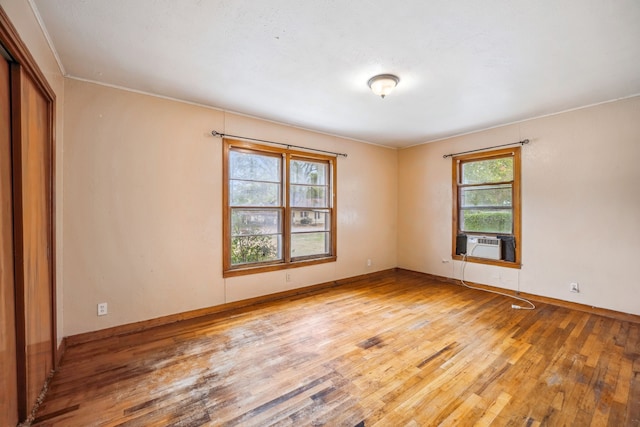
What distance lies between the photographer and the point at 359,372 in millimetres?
2150

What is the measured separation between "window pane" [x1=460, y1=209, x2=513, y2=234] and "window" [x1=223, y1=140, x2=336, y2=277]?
2.28 m

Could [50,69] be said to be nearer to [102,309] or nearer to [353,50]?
[102,309]

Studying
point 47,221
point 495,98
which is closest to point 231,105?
point 47,221

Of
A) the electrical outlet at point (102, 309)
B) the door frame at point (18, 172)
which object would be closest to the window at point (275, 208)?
the electrical outlet at point (102, 309)

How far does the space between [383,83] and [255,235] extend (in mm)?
2524

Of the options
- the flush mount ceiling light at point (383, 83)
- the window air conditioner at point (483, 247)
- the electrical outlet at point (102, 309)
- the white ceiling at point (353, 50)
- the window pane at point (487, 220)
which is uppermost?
the white ceiling at point (353, 50)

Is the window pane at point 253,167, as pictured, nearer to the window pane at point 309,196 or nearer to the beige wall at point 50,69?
the window pane at point 309,196

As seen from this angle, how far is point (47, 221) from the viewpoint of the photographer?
6.91 feet

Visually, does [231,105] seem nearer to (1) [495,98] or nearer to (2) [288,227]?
(2) [288,227]

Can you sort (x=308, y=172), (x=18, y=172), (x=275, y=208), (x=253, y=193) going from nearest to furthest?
(x=18, y=172), (x=253, y=193), (x=275, y=208), (x=308, y=172)

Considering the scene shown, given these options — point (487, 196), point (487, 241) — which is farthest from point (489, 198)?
point (487, 241)

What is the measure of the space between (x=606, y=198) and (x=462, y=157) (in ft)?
6.12

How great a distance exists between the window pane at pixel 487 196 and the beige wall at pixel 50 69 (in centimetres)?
528

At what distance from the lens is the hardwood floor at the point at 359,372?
67.2 inches
